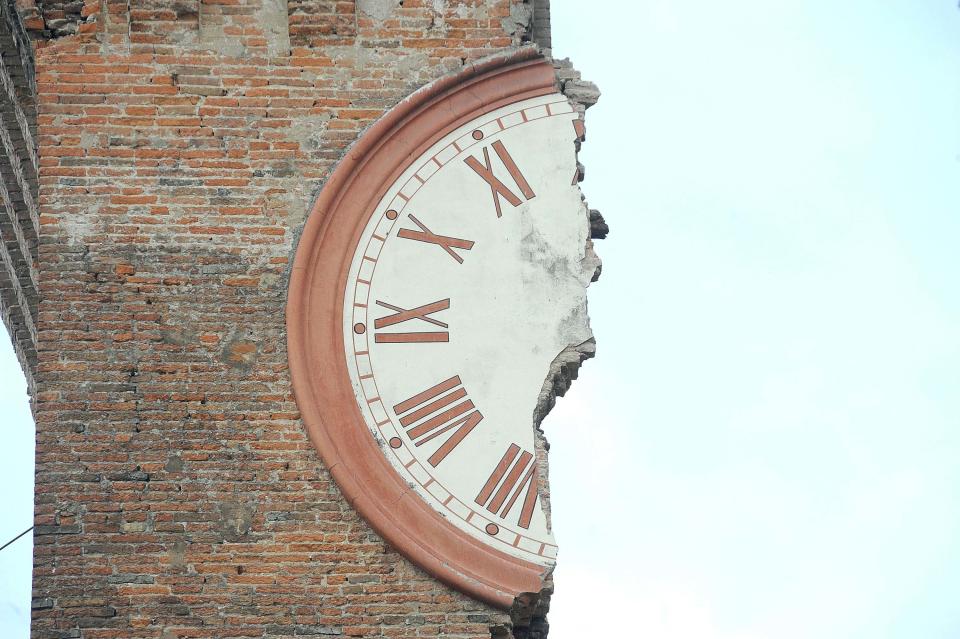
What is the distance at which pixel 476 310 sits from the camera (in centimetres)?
1367

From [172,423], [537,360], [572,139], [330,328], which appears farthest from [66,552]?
[572,139]

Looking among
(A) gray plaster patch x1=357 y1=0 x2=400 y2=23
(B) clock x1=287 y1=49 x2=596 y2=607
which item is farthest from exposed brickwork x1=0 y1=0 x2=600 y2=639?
(B) clock x1=287 y1=49 x2=596 y2=607

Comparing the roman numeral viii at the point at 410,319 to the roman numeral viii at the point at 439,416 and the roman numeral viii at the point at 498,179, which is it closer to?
the roman numeral viii at the point at 439,416

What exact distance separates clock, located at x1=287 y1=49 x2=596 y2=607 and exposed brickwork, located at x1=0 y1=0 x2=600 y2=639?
0.14 metres

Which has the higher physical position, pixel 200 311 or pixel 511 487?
pixel 200 311

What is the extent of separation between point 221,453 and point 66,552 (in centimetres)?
98

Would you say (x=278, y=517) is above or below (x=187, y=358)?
below

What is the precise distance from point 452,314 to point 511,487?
107 centimetres

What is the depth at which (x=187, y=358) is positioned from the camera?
13.4 meters

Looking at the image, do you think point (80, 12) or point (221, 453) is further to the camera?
point (80, 12)

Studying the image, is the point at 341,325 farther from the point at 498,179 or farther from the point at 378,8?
the point at 378,8

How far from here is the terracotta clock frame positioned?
42.9ft

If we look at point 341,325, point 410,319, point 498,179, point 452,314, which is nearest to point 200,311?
point 341,325

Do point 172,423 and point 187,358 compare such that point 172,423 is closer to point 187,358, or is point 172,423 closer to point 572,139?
point 187,358
